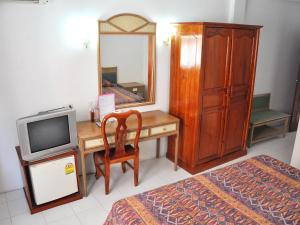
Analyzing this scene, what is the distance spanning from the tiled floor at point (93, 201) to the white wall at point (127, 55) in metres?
1.15

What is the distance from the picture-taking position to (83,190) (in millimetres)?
2988

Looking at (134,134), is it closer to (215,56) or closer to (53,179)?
(53,179)

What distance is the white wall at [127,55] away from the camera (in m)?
3.09

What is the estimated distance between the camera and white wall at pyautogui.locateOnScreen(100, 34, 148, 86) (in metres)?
3.09

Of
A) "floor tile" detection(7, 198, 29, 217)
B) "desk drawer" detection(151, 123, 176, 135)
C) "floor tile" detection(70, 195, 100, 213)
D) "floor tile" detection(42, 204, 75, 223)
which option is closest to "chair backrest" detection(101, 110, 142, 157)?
"desk drawer" detection(151, 123, 176, 135)

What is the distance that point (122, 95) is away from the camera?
10.9 feet

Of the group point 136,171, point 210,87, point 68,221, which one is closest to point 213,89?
point 210,87

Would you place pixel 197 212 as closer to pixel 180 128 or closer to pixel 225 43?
pixel 180 128

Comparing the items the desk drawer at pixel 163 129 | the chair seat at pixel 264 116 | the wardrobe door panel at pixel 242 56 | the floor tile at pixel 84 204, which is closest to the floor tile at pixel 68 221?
the floor tile at pixel 84 204

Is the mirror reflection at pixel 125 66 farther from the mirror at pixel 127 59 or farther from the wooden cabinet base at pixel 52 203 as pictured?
the wooden cabinet base at pixel 52 203

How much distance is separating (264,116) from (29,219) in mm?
3705

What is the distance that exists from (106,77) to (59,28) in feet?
2.38

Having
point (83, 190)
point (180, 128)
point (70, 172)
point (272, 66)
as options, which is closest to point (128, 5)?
point (180, 128)

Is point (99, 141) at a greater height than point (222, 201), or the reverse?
point (99, 141)
